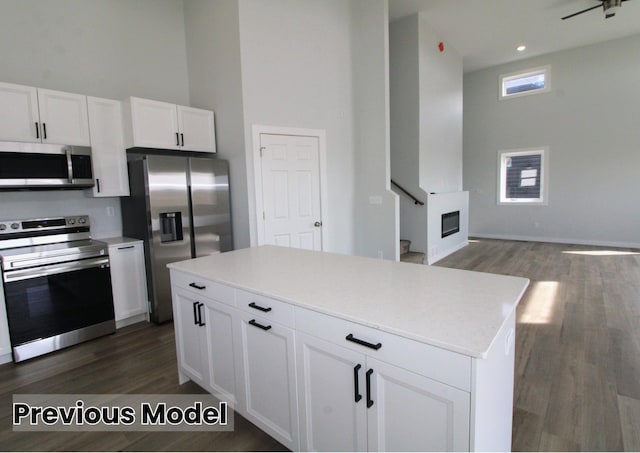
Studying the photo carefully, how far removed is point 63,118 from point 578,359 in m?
4.87

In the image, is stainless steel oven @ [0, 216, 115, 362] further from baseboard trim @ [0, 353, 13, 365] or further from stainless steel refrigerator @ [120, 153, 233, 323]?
stainless steel refrigerator @ [120, 153, 233, 323]

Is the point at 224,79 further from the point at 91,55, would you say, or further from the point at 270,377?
the point at 270,377

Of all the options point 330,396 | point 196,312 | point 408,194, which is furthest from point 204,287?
point 408,194

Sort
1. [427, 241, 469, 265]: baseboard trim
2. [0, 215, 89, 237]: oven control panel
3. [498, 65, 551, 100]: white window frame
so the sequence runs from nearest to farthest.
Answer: [0, 215, 89, 237]: oven control panel < [427, 241, 469, 265]: baseboard trim < [498, 65, 551, 100]: white window frame

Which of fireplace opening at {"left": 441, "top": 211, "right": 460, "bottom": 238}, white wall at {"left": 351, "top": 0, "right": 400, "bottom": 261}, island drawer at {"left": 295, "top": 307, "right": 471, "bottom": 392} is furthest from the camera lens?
fireplace opening at {"left": 441, "top": 211, "right": 460, "bottom": 238}

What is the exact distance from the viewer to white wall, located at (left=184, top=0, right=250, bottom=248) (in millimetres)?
3564

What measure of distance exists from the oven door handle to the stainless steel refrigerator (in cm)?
45

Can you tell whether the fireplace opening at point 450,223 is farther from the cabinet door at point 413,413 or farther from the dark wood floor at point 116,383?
the cabinet door at point 413,413

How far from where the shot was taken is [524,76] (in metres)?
7.38

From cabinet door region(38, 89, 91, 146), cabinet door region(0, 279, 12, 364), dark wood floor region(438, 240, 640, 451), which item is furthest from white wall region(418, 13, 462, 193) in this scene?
cabinet door region(0, 279, 12, 364)

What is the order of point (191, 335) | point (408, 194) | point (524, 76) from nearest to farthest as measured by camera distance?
point (191, 335) → point (408, 194) → point (524, 76)

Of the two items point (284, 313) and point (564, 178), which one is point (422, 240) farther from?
point (284, 313)

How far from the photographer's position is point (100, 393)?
7.72 ft

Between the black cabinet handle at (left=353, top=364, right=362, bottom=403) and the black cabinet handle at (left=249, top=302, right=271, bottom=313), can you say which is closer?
the black cabinet handle at (left=353, top=364, right=362, bottom=403)
